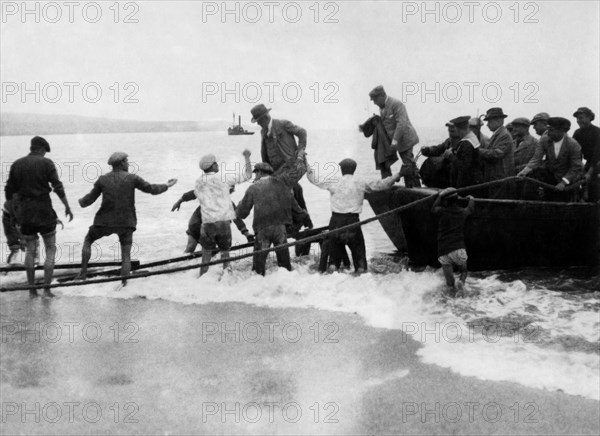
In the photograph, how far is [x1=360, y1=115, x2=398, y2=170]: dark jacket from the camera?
28.6 feet

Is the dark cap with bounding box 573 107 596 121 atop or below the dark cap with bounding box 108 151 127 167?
atop

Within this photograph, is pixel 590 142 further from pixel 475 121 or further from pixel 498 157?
pixel 498 157

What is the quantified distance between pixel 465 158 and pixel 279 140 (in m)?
2.83

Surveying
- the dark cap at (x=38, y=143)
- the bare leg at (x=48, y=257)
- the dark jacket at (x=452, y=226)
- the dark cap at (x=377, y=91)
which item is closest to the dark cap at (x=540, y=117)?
the dark cap at (x=377, y=91)

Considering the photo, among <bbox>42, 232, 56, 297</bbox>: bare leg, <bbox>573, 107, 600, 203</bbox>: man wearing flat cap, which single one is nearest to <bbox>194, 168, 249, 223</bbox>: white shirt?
<bbox>42, 232, 56, 297</bbox>: bare leg

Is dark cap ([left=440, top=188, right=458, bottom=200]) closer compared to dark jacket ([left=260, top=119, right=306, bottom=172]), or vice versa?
dark cap ([left=440, top=188, right=458, bottom=200])

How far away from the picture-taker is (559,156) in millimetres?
7703

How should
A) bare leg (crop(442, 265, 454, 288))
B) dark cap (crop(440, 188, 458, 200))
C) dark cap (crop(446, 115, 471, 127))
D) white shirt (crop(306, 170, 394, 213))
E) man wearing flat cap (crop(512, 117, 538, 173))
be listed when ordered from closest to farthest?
1. dark cap (crop(440, 188, 458, 200))
2. bare leg (crop(442, 265, 454, 288))
3. dark cap (crop(446, 115, 471, 127))
4. white shirt (crop(306, 170, 394, 213))
5. man wearing flat cap (crop(512, 117, 538, 173))

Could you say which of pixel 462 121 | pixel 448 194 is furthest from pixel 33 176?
pixel 462 121

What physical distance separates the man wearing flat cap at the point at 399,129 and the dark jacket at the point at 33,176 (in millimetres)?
4642

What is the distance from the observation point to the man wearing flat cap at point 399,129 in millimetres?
8414

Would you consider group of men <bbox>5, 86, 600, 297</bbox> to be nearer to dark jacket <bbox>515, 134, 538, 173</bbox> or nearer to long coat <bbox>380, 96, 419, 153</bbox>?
long coat <bbox>380, 96, 419, 153</bbox>

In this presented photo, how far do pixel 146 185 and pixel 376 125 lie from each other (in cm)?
355

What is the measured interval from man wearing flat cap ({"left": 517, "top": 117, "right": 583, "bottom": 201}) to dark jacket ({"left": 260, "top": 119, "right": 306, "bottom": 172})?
328 centimetres
